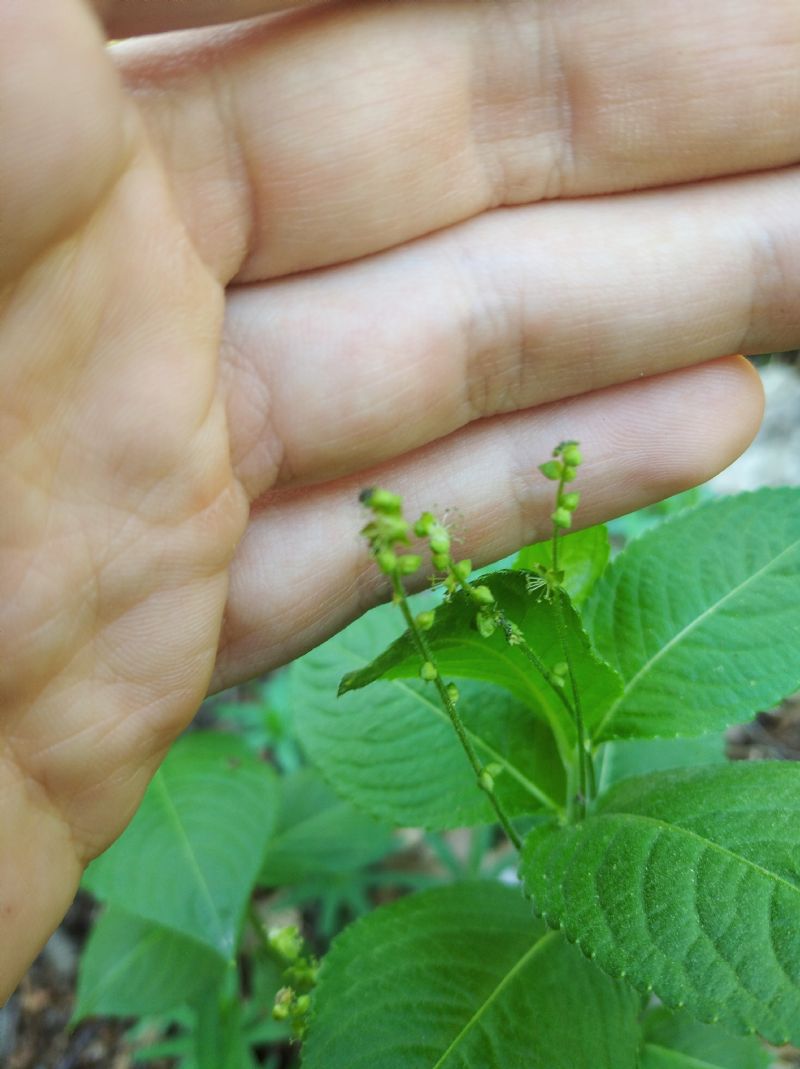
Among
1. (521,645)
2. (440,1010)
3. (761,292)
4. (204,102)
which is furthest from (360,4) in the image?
(440,1010)

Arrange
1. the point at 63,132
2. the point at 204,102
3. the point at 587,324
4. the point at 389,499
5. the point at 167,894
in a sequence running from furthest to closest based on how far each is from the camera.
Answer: the point at 167,894 → the point at 587,324 → the point at 204,102 → the point at 63,132 → the point at 389,499

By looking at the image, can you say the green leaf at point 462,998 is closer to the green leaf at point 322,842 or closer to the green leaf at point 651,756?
the green leaf at point 651,756

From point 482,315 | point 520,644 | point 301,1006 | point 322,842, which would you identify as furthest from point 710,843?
point 322,842

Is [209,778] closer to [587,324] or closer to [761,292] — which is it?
[587,324]

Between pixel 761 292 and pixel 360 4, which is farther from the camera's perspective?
pixel 761 292

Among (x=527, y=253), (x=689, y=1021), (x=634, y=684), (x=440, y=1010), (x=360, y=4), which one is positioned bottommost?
(x=689, y=1021)

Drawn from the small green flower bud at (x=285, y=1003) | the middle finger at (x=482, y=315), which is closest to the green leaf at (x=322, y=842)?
the small green flower bud at (x=285, y=1003)

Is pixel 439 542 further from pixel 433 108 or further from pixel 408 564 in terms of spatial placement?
pixel 433 108
